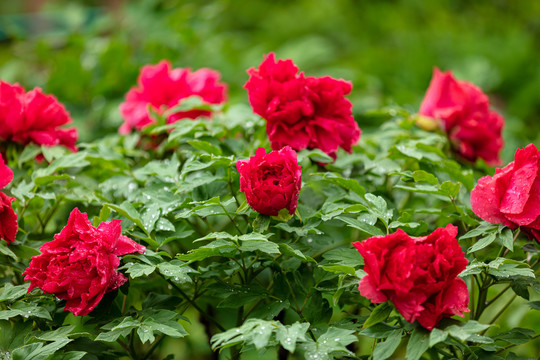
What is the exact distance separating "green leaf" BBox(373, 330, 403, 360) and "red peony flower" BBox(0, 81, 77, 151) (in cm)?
90

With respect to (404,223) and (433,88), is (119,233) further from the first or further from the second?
(433,88)

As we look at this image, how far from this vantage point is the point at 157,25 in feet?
9.60

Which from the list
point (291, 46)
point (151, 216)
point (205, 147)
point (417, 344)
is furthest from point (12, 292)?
point (291, 46)

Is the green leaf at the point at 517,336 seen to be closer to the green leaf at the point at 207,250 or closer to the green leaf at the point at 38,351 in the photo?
the green leaf at the point at 207,250

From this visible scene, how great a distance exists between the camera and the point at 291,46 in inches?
149

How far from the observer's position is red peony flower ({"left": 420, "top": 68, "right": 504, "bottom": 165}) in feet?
5.21

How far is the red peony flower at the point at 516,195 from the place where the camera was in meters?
1.04

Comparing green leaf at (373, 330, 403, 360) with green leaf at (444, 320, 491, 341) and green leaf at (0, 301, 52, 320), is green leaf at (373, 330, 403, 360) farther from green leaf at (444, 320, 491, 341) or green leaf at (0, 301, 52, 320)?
green leaf at (0, 301, 52, 320)

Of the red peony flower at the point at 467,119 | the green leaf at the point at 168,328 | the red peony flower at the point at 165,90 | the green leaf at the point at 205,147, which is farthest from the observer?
the red peony flower at the point at 165,90

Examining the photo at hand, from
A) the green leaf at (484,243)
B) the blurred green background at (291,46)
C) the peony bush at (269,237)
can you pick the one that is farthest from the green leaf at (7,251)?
the blurred green background at (291,46)

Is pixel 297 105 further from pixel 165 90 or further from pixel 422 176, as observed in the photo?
pixel 165 90

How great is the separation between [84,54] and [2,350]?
2079 mm

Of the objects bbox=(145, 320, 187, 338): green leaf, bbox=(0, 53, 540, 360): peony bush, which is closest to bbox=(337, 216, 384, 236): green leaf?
bbox=(0, 53, 540, 360): peony bush

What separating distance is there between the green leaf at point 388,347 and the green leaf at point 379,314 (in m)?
0.04
